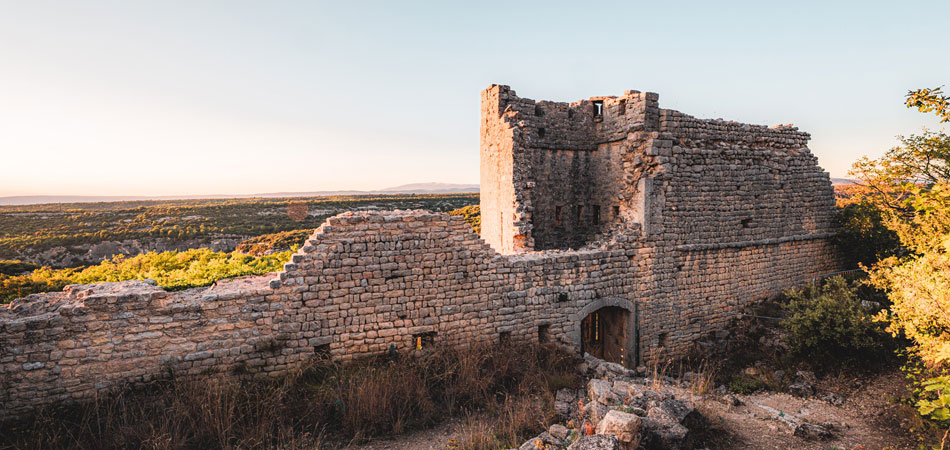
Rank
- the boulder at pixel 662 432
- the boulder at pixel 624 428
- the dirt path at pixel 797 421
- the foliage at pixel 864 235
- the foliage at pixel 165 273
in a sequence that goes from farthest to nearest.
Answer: the foliage at pixel 864 235 < the foliage at pixel 165 273 < the dirt path at pixel 797 421 < the boulder at pixel 662 432 < the boulder at pixel 624 428

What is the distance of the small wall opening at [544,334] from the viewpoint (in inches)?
324

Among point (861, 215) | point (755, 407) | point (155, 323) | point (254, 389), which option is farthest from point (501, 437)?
point (861, 215)

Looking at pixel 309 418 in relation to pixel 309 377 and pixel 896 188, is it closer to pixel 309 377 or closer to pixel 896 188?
pixel 309 377

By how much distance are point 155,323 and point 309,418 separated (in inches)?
102

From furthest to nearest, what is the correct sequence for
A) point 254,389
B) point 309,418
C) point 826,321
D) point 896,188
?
1. point 896,188
2. point 826,321
3. point 254,389
4. point 309,418

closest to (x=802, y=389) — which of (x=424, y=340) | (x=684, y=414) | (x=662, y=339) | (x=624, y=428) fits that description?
(x=662, y=339)

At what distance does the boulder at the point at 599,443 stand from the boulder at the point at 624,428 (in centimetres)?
16

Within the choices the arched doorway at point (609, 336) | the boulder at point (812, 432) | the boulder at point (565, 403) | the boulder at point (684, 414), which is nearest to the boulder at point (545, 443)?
the boulder at point (565, 403)

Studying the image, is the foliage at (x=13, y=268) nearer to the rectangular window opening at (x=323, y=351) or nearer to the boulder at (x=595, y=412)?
the rectangular window opening at (x=323, y=351)

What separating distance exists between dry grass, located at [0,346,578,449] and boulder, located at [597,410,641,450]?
3.80 feet

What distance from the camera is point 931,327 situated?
5.64 m

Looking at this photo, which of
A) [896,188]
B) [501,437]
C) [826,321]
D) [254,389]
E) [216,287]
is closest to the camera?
[501,437]

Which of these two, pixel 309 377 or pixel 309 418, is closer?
pixel 309 418

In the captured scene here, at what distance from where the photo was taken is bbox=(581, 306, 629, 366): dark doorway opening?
9508 millimetres
